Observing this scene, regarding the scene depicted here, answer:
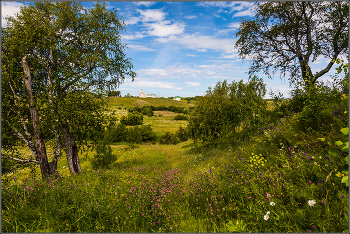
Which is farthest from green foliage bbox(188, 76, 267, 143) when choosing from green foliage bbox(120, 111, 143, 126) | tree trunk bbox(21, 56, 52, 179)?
green foliage bbox(120, 111, 143, 126)

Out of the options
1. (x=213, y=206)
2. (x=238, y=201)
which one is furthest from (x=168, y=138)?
(x=238, y=201)

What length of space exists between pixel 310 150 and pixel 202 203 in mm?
3608

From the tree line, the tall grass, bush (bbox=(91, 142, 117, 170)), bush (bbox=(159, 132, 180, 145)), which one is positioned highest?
the tree line

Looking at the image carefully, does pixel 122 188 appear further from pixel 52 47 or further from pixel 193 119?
pixel 193 119

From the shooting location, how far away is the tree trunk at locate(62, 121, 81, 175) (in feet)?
30.8

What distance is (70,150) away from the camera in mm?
9656

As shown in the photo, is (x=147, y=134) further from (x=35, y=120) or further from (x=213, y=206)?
(x=213, y=206)

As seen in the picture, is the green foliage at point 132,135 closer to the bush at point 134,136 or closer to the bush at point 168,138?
the bush at point 134,136

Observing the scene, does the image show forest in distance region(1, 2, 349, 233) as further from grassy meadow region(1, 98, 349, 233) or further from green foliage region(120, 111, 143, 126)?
green foliage region(120, 111, 143, 126)

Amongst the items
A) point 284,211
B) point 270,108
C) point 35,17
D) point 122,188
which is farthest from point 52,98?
point 270,108

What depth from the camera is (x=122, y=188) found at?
18.8 ft

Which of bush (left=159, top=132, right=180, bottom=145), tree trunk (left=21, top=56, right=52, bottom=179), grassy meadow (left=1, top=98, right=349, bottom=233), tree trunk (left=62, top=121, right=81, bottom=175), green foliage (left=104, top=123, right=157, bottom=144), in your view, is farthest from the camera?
bush (left=159, top=132, right=180, bottom=145)

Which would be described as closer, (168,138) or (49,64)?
(49,64)

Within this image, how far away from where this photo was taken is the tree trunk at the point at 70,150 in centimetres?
938
